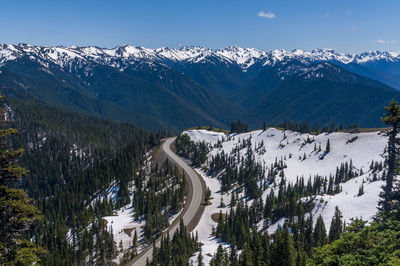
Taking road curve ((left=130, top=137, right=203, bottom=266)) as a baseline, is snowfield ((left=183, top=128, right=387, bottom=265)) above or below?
above

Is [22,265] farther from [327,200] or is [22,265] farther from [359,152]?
[359,152]

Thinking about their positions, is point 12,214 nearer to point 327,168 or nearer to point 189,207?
point 189,207

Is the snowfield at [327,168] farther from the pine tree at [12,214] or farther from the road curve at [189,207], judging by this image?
the pine tree at [12,214]

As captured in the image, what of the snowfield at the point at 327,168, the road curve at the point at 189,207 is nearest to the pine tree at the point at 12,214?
the road curve at the point at 189,207

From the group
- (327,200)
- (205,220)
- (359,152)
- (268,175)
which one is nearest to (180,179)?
(205,220)

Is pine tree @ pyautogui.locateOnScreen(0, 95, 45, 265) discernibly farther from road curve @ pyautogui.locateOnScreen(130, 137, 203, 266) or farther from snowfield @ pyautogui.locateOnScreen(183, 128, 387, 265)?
snowfield @ pyautogui.locateOnScreen(183, 128, 387, 265)

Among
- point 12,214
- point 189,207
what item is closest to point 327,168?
point 189,207

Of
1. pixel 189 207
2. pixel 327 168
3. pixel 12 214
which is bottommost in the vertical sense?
pixel 189 207

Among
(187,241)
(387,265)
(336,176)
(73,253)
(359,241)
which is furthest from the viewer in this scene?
(336,176)

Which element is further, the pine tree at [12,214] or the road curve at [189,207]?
the road curve at [189,207]

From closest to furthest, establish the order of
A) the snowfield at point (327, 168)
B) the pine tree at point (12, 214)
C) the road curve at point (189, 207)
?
the pine tree at point (12, 214)
the road curve at point (189, 207)
the snowfield at point (327, 168)

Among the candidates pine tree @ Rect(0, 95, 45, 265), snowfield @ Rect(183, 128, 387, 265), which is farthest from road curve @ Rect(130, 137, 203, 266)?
pine tree @ Rect(0, 95, 45, 265)
